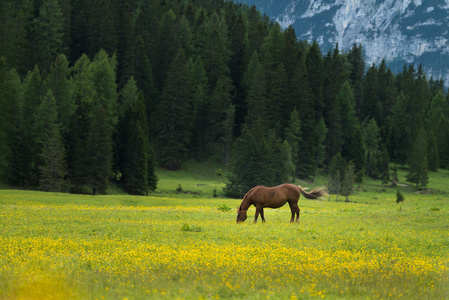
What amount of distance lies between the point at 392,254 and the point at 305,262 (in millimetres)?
4280

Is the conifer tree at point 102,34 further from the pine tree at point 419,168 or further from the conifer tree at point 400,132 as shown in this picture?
the conifer tree at point 400,132

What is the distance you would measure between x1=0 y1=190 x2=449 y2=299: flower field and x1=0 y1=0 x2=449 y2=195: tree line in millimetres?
46271

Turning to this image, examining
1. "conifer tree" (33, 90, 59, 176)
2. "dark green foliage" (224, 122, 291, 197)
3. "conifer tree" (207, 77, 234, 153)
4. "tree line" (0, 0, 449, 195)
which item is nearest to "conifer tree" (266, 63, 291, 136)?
"tree line" (0, 0, 449, 195)

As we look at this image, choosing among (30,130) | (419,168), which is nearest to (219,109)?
(30,130)

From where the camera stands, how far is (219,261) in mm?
14703

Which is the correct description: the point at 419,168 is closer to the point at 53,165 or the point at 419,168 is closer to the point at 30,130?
the point at 53,165

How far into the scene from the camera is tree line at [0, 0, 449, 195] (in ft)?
230

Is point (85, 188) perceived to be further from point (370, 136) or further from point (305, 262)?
point (370, 136)

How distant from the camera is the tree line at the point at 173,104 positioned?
70.2 m

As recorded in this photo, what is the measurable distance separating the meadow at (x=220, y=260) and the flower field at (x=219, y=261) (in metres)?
0.03

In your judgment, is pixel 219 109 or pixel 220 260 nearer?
pixel 220 260

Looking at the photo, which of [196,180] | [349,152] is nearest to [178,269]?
[196,180]

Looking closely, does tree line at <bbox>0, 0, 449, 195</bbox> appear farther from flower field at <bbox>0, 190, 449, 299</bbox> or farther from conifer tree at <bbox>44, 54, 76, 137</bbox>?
flower field at <bbox>0, 190, 449, 299</bbox>

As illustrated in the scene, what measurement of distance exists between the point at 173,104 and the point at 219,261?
9132 cm
